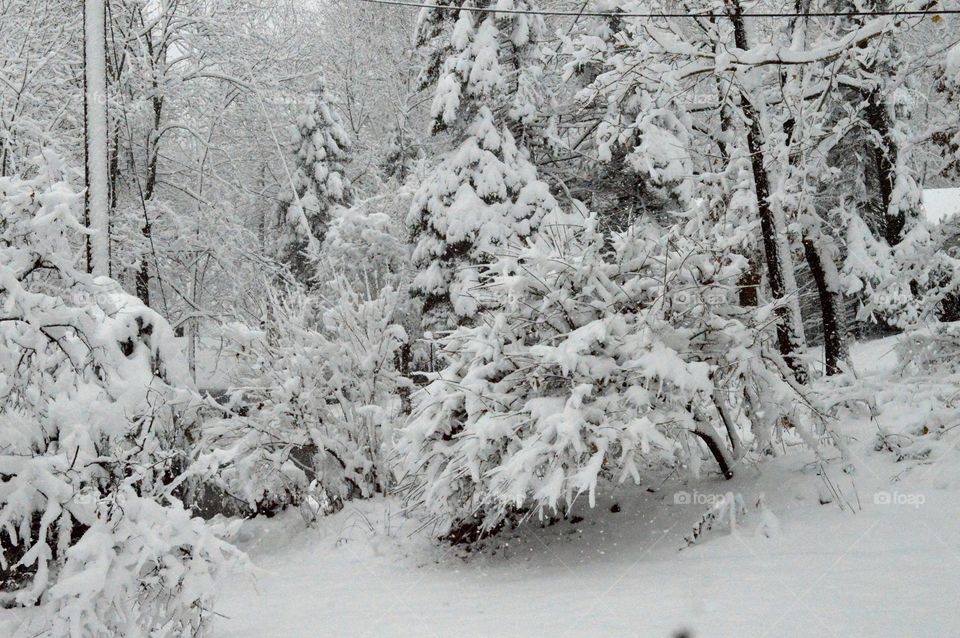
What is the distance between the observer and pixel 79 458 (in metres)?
4.08

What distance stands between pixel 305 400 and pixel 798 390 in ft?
16.7

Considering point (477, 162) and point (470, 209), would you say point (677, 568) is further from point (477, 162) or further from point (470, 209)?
point (477, 162)

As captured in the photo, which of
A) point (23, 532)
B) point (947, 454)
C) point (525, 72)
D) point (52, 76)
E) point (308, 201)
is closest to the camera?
point (23, 532)

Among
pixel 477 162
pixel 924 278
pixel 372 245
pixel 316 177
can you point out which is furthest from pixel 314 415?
pixel 316 177

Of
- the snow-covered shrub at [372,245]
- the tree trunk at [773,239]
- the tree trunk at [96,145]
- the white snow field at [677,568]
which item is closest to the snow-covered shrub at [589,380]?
the white snow field at [677,568]

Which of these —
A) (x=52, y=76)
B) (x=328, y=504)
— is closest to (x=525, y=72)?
(x=52, y=76)

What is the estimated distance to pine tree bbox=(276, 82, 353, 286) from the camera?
25734mm

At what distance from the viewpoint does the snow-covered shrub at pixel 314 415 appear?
8.62 m

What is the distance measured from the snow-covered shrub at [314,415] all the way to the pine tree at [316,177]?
1654 cm

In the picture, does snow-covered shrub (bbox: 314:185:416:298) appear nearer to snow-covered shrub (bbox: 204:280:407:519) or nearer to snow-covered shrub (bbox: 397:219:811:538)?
snow-covered shrub (bbox: 204:280:407:519)

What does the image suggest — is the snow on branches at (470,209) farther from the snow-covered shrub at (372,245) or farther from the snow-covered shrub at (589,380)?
the snow-covered shrub at (589,380)

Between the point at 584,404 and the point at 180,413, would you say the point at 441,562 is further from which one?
the point at 180,413

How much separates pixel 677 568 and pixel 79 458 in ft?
11.9

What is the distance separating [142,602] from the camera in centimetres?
404
